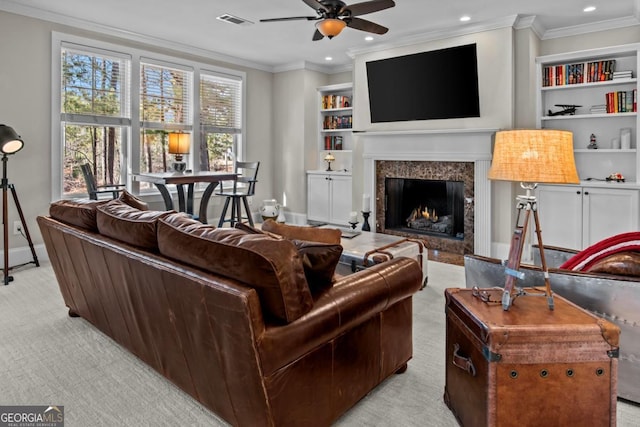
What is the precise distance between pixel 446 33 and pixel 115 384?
4.75m

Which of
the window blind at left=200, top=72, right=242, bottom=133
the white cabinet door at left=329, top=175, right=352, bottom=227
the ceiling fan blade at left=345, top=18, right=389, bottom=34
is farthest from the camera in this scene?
the white cabinet door at left=329, top=175, right=352, bottom=227

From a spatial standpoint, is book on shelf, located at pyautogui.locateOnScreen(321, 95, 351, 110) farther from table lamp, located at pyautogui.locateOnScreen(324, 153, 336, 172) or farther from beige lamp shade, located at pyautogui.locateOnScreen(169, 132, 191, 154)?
beige lamp shade, located at pyautogui.locateOnScreen(169, 132, 191, 154)

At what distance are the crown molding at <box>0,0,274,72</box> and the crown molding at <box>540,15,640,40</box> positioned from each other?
4.06 metres

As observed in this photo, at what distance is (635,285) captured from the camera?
173cm

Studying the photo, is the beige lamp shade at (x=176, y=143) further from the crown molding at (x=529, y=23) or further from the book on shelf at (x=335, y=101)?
the crown molding at (x=529, y=23)

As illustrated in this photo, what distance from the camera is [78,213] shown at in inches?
94.7

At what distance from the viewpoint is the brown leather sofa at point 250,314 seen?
55.4 inches

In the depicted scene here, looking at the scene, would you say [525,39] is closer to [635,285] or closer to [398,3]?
[398,3]

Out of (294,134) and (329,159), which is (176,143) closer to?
(294,134)

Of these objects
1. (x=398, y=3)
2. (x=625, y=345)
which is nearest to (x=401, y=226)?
(x=398, y=3)

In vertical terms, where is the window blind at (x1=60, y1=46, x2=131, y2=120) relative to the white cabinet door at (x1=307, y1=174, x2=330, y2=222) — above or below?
above

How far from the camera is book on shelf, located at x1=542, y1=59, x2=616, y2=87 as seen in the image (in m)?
4.42

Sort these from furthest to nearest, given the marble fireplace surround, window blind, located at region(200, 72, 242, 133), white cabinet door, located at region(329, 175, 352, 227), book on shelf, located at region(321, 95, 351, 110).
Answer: book on shelf, located at region(321, 95, 351, 110), white cabinet door, located at region(329, 175, 352, 227), window blind, located at region(200, 72, 242, 133), the marble fireplace surround

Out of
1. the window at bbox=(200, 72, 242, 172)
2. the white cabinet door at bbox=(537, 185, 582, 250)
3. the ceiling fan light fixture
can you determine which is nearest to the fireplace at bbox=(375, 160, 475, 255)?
the white cabinet door at bbox=(537, 185, 582, 250)
